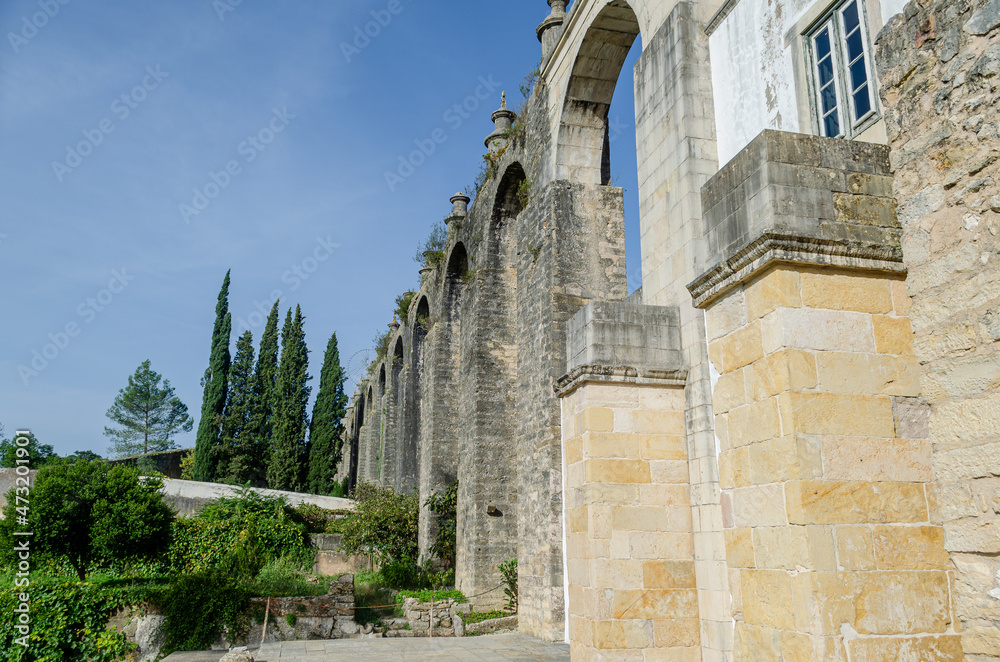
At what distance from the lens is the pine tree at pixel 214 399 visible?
28059mm

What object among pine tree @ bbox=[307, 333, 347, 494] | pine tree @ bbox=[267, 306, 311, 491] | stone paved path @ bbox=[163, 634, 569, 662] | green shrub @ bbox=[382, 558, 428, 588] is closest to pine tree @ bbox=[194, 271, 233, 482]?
pine tree @ bbox=[267, 306, 311, 491]

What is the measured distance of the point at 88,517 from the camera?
11.4 meters

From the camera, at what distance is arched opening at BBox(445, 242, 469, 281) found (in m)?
15.6

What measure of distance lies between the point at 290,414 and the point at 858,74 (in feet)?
91.7

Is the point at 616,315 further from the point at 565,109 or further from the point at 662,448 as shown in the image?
the point at 565,109

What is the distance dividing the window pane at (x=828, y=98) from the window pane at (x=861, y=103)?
15cm

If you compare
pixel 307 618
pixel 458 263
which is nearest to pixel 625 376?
pixel 307 618

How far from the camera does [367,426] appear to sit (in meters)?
27.3

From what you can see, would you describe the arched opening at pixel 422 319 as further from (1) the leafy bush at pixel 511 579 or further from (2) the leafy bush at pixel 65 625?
(2) the leafy bush at pixel 65 625

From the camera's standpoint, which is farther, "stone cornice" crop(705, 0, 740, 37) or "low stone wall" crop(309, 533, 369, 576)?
"low stone wall" crop(309, 533, 369, 576)

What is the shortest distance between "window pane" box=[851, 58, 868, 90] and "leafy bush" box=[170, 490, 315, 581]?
42.0 ft

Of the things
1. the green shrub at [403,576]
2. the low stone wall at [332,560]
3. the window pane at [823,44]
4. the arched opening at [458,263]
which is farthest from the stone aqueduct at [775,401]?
the low stone wall at [332,560]

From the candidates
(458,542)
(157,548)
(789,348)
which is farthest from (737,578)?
(157,548)

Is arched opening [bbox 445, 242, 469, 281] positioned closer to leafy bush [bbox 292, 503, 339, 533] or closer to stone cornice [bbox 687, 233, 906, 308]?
leafy bush [bbox 292, 503, 339, 533]
